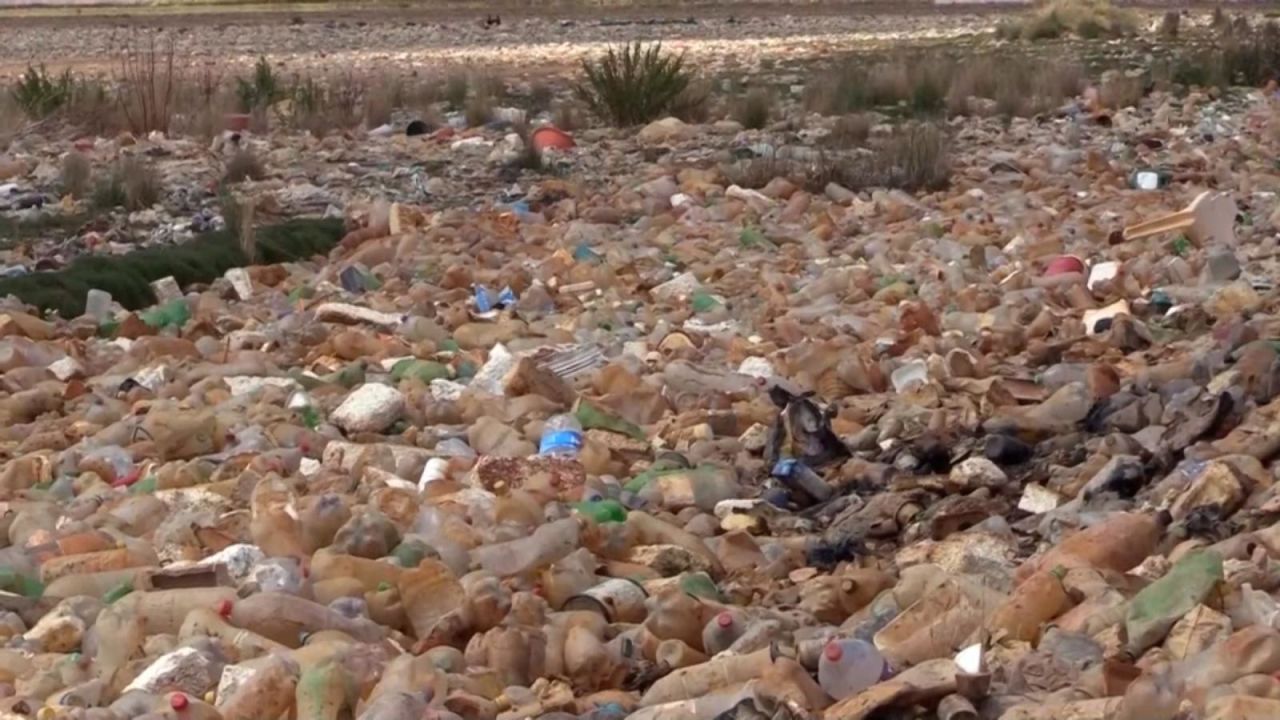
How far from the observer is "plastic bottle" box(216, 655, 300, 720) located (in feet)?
10.7

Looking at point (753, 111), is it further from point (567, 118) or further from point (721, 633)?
point (721, 633)

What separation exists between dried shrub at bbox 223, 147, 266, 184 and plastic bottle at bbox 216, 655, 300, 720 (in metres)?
7.96

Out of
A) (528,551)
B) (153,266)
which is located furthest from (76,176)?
(528,551)

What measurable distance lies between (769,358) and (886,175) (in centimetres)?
433

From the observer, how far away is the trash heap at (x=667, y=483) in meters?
3.29

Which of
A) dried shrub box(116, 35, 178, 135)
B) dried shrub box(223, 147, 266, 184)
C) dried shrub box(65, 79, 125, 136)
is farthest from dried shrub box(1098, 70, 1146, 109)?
dried shrub box(65, 79, 125, 136)

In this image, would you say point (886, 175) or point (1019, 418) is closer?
point (1019, 418)

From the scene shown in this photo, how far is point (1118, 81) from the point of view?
14.8 meters

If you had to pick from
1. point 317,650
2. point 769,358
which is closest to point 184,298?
point 769,358

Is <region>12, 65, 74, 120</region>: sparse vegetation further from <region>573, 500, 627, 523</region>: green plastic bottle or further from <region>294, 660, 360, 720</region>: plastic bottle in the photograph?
<region>294, 660, 360, 720</region>: plastic bottle

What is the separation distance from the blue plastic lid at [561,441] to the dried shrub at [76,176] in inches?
235

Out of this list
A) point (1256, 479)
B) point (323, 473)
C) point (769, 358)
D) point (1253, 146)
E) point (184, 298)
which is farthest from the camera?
point (1253, 146)

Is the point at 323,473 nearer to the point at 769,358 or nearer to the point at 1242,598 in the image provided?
the point at 769,358

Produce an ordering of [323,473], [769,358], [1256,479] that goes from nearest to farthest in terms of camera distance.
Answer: [1256,479]
[323,473]
[769,358]
